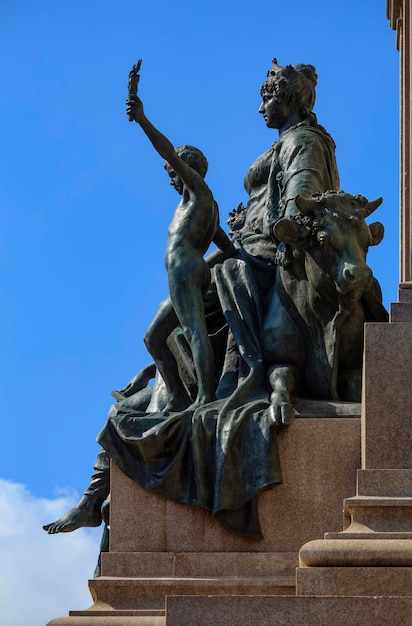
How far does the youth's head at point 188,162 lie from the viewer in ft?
73.3

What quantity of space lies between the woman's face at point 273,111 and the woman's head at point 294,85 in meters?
0.05

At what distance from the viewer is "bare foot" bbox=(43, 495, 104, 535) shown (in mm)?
22844

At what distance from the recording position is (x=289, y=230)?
820 inches

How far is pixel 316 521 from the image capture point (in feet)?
65.8

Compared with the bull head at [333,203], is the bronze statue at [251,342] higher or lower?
lower

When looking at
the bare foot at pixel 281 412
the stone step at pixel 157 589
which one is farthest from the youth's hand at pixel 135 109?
the stone step at pixel 157 589

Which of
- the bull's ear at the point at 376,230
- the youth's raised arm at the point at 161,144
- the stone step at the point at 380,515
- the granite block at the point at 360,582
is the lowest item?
the granite block at the point at 360,582

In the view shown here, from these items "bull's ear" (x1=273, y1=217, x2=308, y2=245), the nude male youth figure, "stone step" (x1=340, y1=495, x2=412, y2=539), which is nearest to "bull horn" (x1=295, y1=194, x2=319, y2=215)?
"bull's ear" (x1=273, y1=217, x2=308, y2=245)

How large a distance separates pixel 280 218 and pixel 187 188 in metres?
1.32

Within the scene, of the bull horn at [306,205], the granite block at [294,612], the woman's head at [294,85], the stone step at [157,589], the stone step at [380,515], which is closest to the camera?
the granite block at [294,612]

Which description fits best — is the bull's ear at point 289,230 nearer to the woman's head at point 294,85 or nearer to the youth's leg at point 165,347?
the youth's leg at point 165,347

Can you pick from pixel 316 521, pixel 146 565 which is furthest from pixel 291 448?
pixel 146 565

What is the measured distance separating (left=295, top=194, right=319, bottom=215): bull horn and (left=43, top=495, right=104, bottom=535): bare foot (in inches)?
193

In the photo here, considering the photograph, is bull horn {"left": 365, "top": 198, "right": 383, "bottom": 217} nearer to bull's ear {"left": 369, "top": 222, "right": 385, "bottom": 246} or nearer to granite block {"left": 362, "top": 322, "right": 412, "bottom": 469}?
bull's ear {"left": 369, "top": 222, "right": 385, "bottom": 246}
